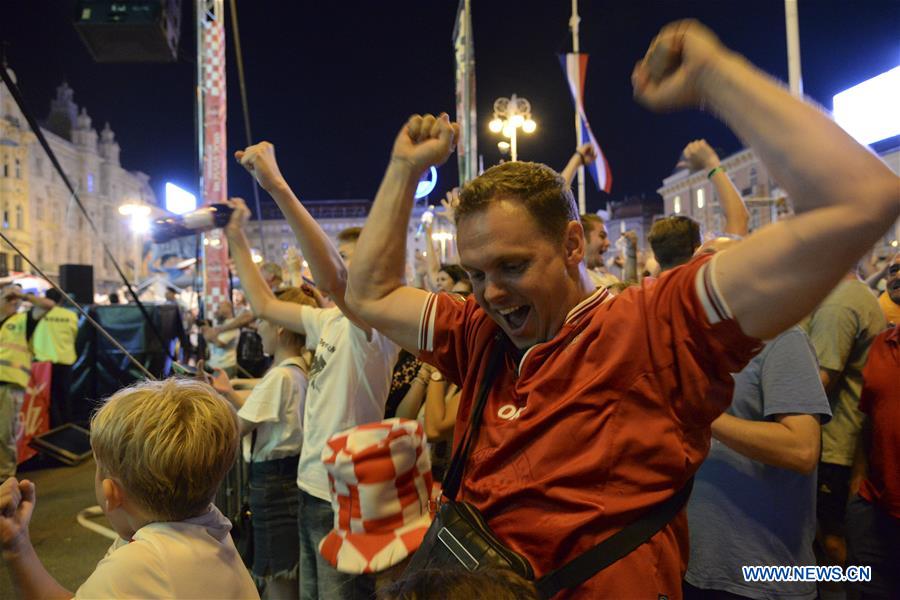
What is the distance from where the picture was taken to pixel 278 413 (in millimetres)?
3332

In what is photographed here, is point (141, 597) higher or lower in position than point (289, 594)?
higher

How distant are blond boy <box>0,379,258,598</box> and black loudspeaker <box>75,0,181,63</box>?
683cm

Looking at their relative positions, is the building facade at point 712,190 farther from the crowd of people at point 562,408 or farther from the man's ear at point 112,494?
the man's ear at point 112,494

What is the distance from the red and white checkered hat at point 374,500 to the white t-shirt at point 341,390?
2.93ft

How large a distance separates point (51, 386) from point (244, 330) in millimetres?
3714

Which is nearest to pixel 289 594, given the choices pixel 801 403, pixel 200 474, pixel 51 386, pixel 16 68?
pixel 200 474

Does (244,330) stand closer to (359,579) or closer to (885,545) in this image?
(359,579)

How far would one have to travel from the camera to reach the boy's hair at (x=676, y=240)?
2750 millimetres

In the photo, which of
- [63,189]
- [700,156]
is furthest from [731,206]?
[63,189]

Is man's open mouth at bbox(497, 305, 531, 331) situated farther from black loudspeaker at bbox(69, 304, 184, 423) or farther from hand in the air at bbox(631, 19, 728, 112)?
black loudspeaker at bbox(69, 304, 184, 423)

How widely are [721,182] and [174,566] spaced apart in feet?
10.1

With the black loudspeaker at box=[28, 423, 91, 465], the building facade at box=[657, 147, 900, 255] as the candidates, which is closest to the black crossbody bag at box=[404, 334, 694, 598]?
the black loudspeaker at box=[28, 423, 91, 465]

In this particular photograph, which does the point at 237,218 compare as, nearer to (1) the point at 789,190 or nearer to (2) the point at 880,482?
(1) the point at 789,190

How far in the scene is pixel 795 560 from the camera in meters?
2.06
